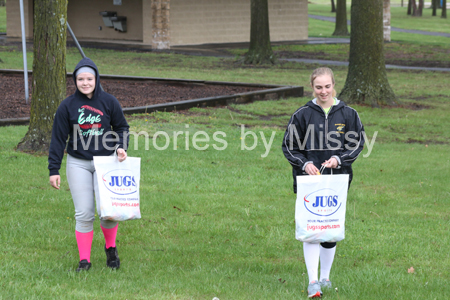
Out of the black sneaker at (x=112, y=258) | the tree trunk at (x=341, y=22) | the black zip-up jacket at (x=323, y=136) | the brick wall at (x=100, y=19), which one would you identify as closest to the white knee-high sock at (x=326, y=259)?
the black zip-up jacket at (x=323, y=136)

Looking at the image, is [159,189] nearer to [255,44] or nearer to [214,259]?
[214,259]

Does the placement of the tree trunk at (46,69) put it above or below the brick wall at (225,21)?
below

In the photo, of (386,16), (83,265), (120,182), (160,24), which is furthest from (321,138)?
(386,16)

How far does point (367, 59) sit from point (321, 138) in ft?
35.7

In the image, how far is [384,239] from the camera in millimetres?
5488

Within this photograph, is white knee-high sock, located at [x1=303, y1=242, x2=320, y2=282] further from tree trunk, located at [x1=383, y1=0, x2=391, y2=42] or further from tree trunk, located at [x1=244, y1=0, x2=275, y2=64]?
tree trunk, located at [x1=383, y1=0, x2=391, y2=42]

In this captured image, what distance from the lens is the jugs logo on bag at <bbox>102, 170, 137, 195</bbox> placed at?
4258 mm

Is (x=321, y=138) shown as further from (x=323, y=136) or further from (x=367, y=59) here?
(x=367, y=59)

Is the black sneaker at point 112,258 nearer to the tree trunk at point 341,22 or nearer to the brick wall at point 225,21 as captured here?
the brick wall at point 225,21

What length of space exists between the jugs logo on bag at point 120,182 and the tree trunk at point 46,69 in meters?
4.61

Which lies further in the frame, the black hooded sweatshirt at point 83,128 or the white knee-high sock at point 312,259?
the black hooded sweatshirt at point 83,128

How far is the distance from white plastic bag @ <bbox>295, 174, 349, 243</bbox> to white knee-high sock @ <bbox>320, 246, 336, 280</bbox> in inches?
11.5

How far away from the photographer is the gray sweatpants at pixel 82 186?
14.3ft

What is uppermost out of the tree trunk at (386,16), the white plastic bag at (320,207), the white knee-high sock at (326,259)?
the tree trunk at (386,16)
